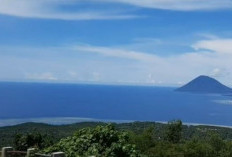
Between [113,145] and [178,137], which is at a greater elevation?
[113,145]

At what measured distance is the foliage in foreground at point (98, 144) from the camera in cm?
833

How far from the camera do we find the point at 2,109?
182625 mm

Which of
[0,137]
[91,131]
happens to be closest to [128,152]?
[91,131]

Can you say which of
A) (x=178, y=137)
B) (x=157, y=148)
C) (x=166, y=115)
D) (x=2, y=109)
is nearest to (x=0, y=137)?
(x=178, y=137)

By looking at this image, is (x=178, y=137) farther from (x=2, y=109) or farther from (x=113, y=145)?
(x=2, y=109)

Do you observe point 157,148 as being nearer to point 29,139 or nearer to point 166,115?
point 29,139

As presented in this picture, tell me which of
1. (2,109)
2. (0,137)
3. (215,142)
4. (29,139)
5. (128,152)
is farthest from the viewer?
(2,109)

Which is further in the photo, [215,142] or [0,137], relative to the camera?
[0,137]

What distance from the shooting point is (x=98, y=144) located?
8594 mm

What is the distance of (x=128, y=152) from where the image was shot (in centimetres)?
A: 834

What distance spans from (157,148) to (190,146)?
377 centimetres

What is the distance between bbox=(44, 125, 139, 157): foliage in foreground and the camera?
8.33 meters

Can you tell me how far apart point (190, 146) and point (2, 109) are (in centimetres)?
15913

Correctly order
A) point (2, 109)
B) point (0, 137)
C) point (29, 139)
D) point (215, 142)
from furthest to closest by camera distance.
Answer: point (2, 109) → point (0, 137) → point (215, 142) → point (29, 139)
